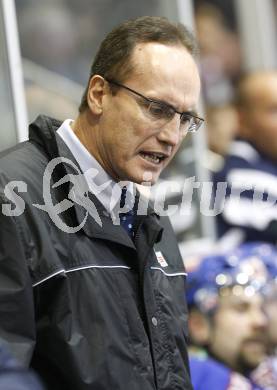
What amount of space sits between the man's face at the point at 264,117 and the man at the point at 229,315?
1.54 meters

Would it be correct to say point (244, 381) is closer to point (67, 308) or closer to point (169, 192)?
point (169, 192)

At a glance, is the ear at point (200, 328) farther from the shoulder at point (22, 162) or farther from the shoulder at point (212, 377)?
the shoulder at point (22, 162)

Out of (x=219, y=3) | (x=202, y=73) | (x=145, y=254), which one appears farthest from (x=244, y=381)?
(x=219, y=3)

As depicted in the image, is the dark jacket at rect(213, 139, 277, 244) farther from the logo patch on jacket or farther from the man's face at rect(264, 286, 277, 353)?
the logo patch on jacket

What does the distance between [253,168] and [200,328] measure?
1.44 meters

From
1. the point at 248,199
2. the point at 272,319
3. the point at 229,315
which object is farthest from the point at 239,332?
the point at 248,199

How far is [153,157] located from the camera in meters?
2.21

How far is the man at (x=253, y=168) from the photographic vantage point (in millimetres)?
4906

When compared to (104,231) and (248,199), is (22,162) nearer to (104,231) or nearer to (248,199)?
(104,231)

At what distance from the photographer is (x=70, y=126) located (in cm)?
225

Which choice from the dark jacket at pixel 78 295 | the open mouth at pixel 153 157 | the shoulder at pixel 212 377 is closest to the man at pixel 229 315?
the shoulder at pixel 212 377

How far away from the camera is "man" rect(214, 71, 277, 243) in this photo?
4906mm

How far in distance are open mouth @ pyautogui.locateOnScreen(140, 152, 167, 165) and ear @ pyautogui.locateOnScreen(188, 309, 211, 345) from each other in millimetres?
1838

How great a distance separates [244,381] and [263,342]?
32 centimetres
